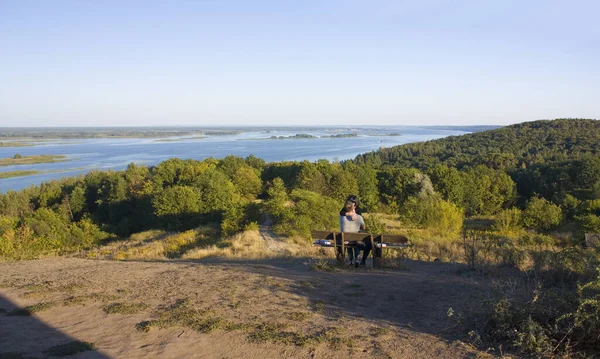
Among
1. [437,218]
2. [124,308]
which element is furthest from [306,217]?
[124,308]

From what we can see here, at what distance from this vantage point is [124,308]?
5.88 m

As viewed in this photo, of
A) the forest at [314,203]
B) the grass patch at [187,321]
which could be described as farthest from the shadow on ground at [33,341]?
the forest at [314,203]

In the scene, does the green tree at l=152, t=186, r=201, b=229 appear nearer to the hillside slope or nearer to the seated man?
the seated man

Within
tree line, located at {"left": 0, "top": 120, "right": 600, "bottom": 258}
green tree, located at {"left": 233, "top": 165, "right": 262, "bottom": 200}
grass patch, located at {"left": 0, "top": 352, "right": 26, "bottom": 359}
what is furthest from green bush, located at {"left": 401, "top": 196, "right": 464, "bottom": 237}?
grass patch, located at {"left": 0, "top": 352, "right": 26, "bottom": 359}

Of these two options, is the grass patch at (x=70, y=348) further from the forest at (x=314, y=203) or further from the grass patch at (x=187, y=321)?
the forest at (x=314, y=203)

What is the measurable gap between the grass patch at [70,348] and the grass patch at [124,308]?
114 cm

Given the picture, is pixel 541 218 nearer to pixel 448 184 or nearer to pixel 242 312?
pixel 448 184

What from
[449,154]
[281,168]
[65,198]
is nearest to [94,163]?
[65,198]

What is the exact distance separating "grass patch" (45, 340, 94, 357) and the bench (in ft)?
17.0

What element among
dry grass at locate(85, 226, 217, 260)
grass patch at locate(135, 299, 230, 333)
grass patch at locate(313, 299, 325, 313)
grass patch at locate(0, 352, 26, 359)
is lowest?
dry grass at locate(85, 226, 217, 260)

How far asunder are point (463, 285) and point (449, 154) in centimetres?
7539

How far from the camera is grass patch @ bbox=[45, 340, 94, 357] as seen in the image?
432 centimetres

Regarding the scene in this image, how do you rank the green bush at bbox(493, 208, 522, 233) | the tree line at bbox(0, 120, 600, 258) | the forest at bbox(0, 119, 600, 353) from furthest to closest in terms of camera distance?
the green bush at bbox(493, 208, 522, 233), the tree line at bbox(0, 120, 600, 258), the forest at bbox(0, 119, 600, 353)

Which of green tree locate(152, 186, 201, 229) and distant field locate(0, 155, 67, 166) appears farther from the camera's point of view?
distant field locate(0, 155, 67, 166)
